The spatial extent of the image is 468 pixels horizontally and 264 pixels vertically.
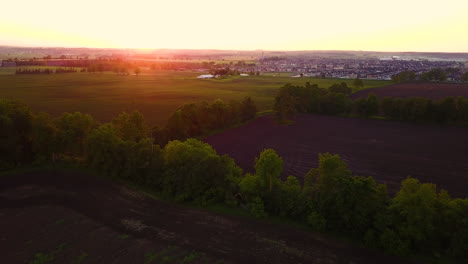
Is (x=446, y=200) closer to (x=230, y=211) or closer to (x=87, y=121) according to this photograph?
(x=230, y=211)

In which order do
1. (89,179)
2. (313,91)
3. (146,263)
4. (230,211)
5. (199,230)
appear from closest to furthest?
1. (146,263)
2. (199,230)
3. (230,211)
4. (89,179)
5. (313,91)

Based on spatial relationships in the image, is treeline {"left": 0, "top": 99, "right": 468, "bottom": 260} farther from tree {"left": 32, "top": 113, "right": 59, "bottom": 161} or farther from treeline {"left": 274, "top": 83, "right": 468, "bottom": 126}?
treeline {"left": 274, "top": 83, "right": 468, "bottom": 126}

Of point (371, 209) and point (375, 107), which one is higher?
point (375, 107)

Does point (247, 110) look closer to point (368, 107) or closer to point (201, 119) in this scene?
point (201, 119)

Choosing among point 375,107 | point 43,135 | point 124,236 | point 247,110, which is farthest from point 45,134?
point 375,107

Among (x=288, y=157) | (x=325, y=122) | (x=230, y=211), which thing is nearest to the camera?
(x=230, y=211)

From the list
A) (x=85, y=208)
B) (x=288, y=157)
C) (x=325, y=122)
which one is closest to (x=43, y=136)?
(x=85, y=208)
